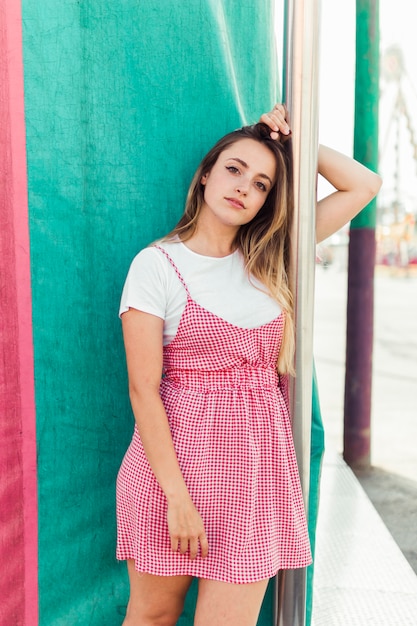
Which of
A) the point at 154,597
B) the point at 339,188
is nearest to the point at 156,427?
the point at 154,597

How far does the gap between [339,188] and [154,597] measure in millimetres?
1112

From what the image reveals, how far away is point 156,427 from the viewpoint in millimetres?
1387

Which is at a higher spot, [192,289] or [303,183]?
[303,183]

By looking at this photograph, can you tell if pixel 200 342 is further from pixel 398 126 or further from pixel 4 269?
pixel 398 126

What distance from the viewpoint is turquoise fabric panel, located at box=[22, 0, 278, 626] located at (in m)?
1.64

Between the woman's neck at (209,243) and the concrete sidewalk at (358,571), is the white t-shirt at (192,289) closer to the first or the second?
the woman's neck at (209,243)

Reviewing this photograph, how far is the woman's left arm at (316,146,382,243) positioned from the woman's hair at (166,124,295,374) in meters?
0.13

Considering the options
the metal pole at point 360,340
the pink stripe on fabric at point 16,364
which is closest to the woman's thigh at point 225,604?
the pink stripe on fabric at point 16,364

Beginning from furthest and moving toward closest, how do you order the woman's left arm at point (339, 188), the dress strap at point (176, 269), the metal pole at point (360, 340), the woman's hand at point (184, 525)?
the metal pole at point (360, 340) → the woman's left arm at point (339, 188) → the dress strap at point (176, 269) → the woman's hand at point (184, 525)

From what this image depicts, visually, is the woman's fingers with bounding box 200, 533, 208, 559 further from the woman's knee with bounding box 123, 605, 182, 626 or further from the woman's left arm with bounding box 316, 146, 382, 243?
the woman's left arm with bounding box 316, 146, 382, 243

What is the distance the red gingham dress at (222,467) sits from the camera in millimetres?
1412

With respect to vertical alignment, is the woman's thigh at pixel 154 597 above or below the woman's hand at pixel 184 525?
below

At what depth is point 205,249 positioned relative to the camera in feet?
5.16

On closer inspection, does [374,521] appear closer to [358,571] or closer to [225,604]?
[358,571]
